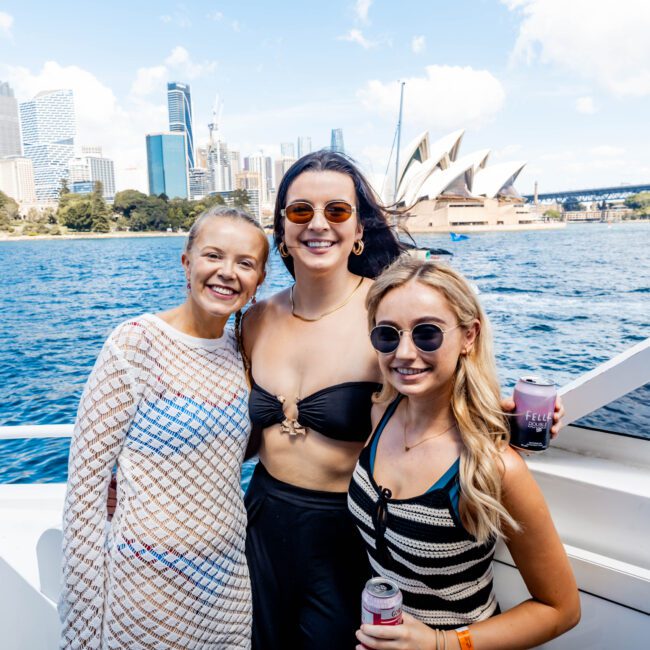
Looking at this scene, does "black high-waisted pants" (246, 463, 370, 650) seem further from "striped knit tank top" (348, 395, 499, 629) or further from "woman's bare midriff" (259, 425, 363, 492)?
"striped knit tank top" (348, 395, 499, 629)

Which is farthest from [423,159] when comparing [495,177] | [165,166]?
[165,166]

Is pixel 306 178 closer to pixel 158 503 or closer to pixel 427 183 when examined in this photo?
pixel 158 503

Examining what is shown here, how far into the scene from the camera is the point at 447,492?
3.21 ft

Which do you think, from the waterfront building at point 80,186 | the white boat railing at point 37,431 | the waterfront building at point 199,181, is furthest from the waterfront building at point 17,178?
the white boat railing at point 37,431

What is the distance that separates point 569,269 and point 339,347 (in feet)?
104

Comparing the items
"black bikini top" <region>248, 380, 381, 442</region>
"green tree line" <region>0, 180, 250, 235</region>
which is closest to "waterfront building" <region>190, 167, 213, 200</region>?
"green tree line" <region>0, 180, 250, 235</region>

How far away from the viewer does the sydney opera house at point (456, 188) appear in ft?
132

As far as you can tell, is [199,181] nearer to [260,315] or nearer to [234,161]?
[234,161]

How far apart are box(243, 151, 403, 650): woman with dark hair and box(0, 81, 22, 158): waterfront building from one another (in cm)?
16028

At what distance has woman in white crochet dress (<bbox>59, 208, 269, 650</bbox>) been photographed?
1072mm

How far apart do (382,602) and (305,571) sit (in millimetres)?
463

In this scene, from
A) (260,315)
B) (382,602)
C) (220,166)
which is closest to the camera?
(382,602)

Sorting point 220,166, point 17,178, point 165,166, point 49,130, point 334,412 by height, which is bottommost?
point 334,412

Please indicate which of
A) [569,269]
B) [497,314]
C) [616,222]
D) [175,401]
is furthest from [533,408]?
[616,222]
